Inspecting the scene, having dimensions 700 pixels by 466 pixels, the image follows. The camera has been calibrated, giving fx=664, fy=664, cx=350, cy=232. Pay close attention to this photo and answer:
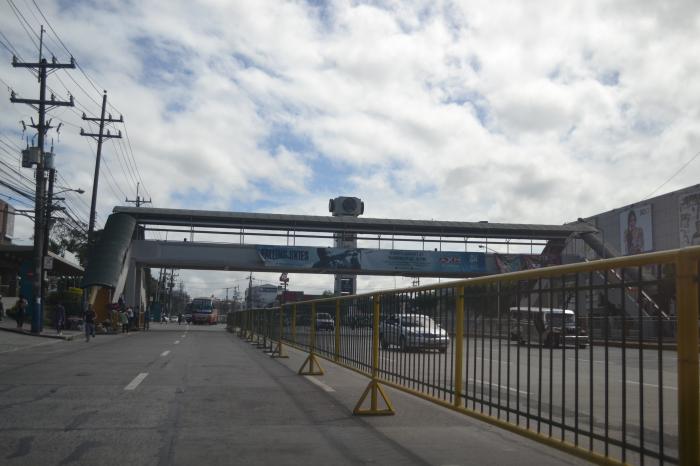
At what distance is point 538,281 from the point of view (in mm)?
5664

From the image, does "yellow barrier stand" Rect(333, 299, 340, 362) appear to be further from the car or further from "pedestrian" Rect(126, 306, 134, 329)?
"pedestrian" Rect(126, 306, 134, 329)

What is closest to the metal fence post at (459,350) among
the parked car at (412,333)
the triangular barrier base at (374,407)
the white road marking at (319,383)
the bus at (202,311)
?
the parked car at (412,333)

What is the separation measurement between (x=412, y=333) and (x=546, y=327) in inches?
117

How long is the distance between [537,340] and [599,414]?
0.94m

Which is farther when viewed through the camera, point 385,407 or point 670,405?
point 385,407

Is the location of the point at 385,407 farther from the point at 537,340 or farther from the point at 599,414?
the point at 599,414

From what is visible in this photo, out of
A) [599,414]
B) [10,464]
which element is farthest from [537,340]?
[10,464]

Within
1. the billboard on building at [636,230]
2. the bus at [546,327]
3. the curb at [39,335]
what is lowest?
the curb at [39,335]

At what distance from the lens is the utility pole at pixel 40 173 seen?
29906 millimetres

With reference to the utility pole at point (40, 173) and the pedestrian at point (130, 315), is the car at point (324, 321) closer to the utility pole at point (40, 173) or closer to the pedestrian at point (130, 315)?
the utility pole at point (40, 173)

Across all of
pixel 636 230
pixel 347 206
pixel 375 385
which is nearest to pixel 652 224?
pixel 636 230

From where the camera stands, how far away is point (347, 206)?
75.6 metres

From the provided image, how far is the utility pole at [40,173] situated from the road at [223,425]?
16913 millimetres

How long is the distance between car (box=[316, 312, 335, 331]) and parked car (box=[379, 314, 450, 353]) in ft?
12.2
